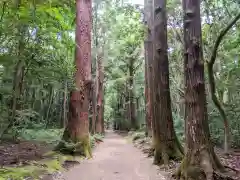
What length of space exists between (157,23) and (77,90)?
3.80m

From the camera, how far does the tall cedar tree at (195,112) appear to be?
573cm

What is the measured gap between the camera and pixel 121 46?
2833 centimetres

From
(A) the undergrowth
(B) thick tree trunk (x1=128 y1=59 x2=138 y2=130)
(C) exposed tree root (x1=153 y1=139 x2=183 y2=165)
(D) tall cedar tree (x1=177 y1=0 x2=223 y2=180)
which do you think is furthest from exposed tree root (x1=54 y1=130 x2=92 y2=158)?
(B) thick tree trunk (x1=128 y1=59 x2=138 y2=130)

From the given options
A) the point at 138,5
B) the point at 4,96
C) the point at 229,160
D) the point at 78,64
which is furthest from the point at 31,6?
the point at 138,5

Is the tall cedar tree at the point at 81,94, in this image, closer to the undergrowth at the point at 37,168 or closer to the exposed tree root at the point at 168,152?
the undergrowth at the point at 37,168

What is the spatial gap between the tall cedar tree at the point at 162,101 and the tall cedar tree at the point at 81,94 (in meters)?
2.68

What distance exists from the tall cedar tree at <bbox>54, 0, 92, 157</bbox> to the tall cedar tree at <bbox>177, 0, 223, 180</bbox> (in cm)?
480

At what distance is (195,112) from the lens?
5.93 metres

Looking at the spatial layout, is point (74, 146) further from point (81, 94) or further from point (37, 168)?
point (37, 168)

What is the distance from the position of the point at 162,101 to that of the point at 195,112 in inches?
131

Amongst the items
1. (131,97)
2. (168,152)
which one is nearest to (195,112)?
(168,152)

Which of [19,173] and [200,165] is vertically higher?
[200,165]

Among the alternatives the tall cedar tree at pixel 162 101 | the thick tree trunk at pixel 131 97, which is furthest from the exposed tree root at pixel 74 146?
the thick tree trunk at pixel 131 97

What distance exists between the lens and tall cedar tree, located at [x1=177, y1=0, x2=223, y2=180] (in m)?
5.73
